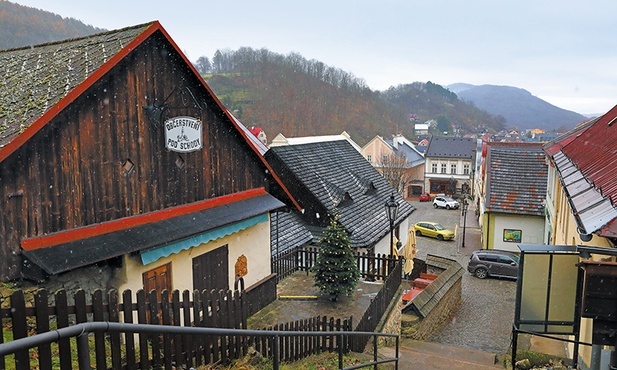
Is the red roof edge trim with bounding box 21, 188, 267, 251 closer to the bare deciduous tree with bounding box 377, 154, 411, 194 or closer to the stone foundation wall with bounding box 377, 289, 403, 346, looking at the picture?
the stone foundation wall with bounding box 377, 289, 403, 346

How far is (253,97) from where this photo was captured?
9662 centimetres

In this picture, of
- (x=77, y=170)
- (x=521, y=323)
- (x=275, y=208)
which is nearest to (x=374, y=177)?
(x=275, y=208)

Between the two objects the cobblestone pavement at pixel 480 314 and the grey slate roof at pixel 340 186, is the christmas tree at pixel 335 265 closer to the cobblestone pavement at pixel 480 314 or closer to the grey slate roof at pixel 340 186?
the grey slate roof at pixel 340 186

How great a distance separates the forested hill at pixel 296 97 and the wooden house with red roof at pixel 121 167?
67246 mm

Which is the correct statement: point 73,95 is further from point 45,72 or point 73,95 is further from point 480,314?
point 480,314

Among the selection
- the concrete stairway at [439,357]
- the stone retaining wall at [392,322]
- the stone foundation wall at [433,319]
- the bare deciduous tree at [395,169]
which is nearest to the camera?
the concrete stairway at [439,357]

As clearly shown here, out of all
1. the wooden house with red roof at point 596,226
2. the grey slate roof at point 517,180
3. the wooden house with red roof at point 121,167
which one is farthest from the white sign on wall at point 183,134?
the grey slate roof at point 517,180

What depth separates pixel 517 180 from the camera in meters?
28.6

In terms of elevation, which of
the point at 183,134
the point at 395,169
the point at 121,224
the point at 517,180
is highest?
the point at 183,134

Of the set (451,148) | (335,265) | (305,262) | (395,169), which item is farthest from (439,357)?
(451,148)

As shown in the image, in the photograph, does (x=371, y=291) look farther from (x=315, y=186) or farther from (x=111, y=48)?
(x=111, y=48)

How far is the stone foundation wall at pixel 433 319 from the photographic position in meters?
14.7

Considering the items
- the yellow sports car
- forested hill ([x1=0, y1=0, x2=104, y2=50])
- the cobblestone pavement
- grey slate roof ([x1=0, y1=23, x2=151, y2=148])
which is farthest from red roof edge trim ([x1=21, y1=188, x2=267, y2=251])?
forested hill ([x1=0, y1=0, x2=104, y2=50])

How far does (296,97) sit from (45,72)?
280 feet
